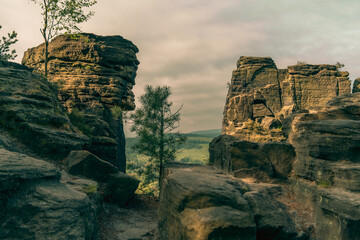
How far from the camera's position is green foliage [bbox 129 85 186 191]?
19.7 meters

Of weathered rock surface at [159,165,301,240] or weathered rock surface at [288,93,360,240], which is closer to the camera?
weathered rock surface at [159,165,301,240]

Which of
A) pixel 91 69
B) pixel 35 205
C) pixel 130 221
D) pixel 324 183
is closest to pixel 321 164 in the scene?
pixel 324 183

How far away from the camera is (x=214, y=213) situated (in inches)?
235

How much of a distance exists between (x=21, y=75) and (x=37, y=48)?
13986mm

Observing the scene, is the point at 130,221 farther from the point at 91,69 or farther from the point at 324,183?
the point at 91,69

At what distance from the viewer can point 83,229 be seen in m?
5.77

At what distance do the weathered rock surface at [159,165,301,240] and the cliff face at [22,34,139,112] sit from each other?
1578 cm

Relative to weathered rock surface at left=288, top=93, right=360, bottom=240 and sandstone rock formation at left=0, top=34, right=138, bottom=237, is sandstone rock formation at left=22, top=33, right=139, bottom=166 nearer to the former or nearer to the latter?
sandstone rock formation at left=0, top=34, right=138, bottom=237

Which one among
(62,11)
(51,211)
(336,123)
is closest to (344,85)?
(336,123)

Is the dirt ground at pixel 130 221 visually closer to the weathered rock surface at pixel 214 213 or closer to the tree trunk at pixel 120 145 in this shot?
the weathered rock surface at pixel 214 213

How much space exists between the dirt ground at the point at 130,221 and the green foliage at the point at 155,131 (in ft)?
15.2

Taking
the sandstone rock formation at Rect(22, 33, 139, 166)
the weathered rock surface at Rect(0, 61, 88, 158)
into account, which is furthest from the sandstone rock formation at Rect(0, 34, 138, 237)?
the sandstone rock formation at Rect(22, 33, 139, 166)

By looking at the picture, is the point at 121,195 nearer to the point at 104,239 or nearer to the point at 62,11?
the point at 104,239

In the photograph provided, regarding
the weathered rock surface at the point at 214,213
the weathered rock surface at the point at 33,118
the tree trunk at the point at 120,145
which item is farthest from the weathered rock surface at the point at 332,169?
the tree trunk at the point at 120,145
